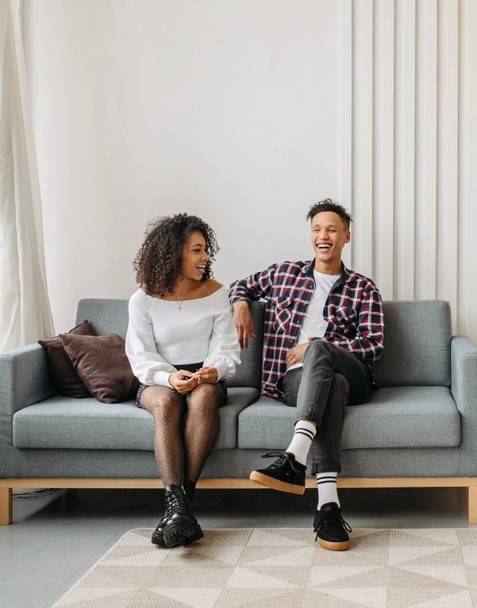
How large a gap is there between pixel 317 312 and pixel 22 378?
1.23 meters

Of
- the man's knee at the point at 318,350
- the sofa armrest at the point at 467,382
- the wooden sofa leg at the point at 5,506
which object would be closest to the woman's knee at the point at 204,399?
A: the man's knee at the point at 318,350

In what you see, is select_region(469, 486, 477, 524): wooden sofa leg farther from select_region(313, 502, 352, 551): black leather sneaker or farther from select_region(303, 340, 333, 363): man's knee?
select_region(303, 340, 333, 363): man's knee

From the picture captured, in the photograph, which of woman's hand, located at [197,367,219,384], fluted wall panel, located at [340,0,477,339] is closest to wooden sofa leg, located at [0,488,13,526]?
woman's hand, located at [197,367,219,384]

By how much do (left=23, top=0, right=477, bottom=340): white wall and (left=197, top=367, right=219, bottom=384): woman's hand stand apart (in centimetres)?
103

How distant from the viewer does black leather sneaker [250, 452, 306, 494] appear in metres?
2.62

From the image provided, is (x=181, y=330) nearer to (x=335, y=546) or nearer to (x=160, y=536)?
(x=160, y=536)

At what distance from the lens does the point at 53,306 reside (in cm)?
404

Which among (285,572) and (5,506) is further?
(5,506)

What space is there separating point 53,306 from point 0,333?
454 mm

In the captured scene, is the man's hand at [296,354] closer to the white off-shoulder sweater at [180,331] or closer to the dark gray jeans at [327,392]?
the dark gray jeans at [327,392]

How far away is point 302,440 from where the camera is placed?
2729 mm

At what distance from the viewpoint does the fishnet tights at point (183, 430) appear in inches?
111

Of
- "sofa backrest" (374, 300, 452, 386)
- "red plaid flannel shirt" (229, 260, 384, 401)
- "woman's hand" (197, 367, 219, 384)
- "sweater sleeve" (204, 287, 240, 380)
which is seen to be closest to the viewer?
"woman's hand" (197, 367, 219, 384)

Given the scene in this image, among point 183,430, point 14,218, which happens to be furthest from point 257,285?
point 14,218
